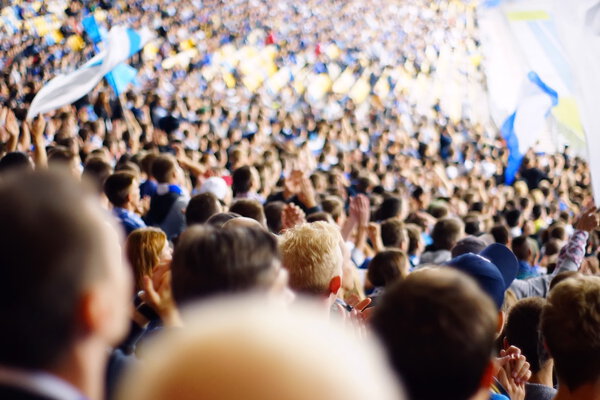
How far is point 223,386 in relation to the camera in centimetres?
91

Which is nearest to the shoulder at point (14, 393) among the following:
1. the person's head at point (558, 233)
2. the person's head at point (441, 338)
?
the person's head at point (441, 338)

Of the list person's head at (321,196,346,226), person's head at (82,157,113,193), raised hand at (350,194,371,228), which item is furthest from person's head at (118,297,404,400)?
person's head at (321,196,346,226)

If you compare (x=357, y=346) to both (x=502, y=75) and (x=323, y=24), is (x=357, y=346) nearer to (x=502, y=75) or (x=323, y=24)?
(x=502, y=75)

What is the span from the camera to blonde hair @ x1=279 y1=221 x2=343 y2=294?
292cm

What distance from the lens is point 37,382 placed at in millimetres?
1094

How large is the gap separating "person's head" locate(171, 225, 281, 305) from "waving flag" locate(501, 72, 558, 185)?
498 cm

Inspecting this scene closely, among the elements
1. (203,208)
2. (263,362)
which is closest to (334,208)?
(203,208)

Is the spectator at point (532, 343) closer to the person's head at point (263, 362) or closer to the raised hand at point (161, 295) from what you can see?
the raised hand at point (161, 295)

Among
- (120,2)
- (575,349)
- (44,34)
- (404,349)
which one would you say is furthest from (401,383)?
(120,2)

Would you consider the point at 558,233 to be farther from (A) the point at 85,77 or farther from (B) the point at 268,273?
(B) the point at 268,273

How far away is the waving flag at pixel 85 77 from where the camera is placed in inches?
286

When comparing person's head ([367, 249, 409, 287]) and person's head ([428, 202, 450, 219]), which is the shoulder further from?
person's head ([428, 202, 450, 219])

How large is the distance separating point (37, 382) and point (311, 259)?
1889mm

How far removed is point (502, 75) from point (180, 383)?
7025 mm
